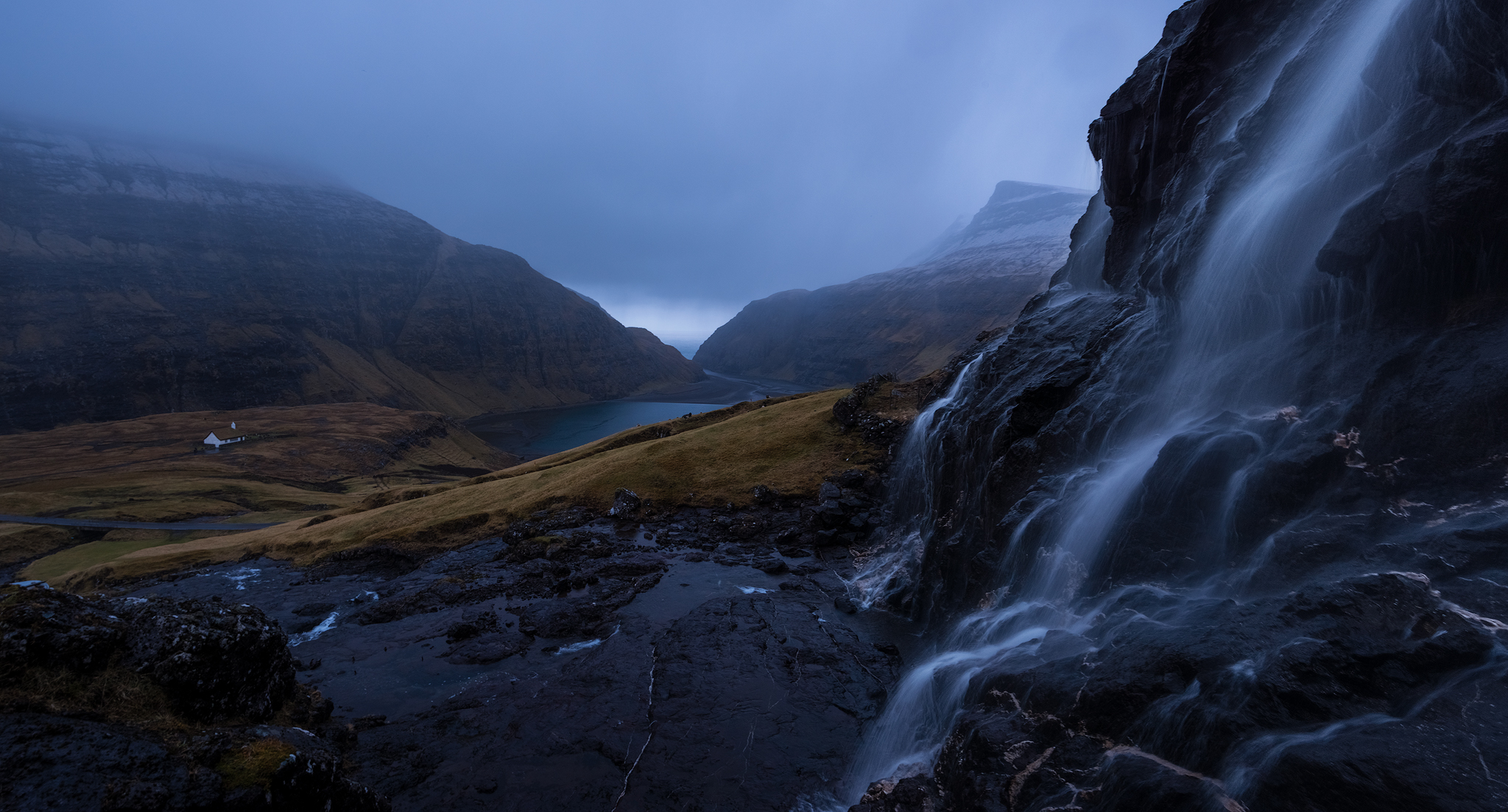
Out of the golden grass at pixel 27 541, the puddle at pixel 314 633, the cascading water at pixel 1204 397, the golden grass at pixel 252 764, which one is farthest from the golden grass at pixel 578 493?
the golden grass at pixel 252 764

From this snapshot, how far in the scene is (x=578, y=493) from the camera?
57.4 metres

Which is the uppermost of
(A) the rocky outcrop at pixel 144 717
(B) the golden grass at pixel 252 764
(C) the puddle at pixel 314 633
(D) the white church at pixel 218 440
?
(D) the white church at pixel 218 440

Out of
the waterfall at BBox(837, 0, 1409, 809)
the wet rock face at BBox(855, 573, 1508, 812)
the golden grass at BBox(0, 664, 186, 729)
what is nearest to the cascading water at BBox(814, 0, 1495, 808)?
the waterfall at BBox(837, 0, 1409, 809)

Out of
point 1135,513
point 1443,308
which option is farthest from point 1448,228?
point 1135,513

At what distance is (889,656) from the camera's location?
29.8m

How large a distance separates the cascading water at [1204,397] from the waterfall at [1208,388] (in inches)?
2.8

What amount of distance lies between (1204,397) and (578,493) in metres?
49.4

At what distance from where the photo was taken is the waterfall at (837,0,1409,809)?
802 inches

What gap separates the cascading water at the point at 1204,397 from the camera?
65.7 feet

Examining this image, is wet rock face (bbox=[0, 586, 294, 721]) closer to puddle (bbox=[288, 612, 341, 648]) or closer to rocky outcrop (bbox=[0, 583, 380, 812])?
rocky outcrop (bbox=[0, 583, 380, 812])

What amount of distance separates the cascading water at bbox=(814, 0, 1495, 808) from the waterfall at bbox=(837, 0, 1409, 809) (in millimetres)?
71

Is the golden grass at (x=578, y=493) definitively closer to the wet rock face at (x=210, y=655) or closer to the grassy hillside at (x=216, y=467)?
the grassy hillside at (x=216, y=467)

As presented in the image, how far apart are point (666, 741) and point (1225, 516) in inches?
867

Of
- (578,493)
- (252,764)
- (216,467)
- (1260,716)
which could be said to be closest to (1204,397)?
(1260,716)
